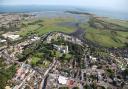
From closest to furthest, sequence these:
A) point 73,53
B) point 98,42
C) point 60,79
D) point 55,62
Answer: point 60,79, point 55,62, point 73,53, point 98,42

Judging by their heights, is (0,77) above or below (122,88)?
above

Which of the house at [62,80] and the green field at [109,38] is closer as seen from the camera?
the house at [62,80]

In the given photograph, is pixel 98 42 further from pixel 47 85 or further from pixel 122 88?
pixel 47 85

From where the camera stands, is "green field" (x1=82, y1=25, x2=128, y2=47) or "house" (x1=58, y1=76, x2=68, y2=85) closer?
"house" (x1=58, y1=76, x2=68, y2=85)

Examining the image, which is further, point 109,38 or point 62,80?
point 109,38

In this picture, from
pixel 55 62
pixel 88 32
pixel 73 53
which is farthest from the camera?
pixel 88 32

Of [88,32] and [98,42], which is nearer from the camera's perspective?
[98,42]

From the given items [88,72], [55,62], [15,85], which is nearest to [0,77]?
[15,85]

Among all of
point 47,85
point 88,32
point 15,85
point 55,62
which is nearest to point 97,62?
point 55,62

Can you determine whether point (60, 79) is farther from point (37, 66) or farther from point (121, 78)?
point (121, 78)
